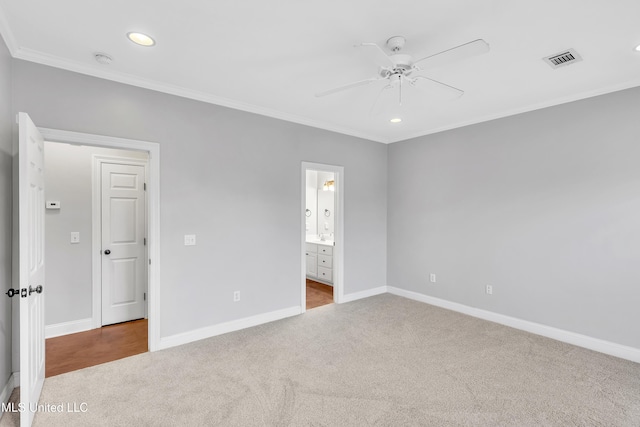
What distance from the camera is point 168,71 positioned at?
9.25 feet

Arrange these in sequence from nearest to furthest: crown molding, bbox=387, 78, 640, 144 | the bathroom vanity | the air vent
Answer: the air vent
crown molding, bbox=387, 78, 640, 144
the bathroom vanity

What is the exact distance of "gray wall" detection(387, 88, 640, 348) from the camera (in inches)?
122

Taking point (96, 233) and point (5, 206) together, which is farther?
point (96, 233)

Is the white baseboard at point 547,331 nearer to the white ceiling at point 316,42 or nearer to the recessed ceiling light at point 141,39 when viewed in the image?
the white ceiling at point 316,42

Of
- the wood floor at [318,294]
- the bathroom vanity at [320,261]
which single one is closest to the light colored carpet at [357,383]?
the wood floor at [318,294]

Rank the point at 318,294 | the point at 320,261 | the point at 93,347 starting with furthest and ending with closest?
1. the point at 320,261
2. the point at 318,294
3. the point at 93,347

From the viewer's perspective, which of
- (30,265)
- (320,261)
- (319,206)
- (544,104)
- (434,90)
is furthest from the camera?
(319,206)

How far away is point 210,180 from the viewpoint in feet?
11.3

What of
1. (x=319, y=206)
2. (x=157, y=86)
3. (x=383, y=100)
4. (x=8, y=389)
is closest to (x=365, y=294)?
(x=319, y=206)

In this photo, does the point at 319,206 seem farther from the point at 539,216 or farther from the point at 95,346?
the point at 95,346

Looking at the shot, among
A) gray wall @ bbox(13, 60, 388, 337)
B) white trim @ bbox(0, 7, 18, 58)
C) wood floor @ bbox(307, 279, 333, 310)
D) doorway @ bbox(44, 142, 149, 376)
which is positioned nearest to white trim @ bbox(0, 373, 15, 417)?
doorway @ bbox(44, 142, 149, 376)

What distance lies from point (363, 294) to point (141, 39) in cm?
422

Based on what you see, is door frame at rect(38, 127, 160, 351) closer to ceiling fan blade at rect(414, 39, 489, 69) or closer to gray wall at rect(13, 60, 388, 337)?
gray wall at rect(13, 60, 388, 337)

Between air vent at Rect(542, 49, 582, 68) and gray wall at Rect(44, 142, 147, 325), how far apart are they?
4634 mm
